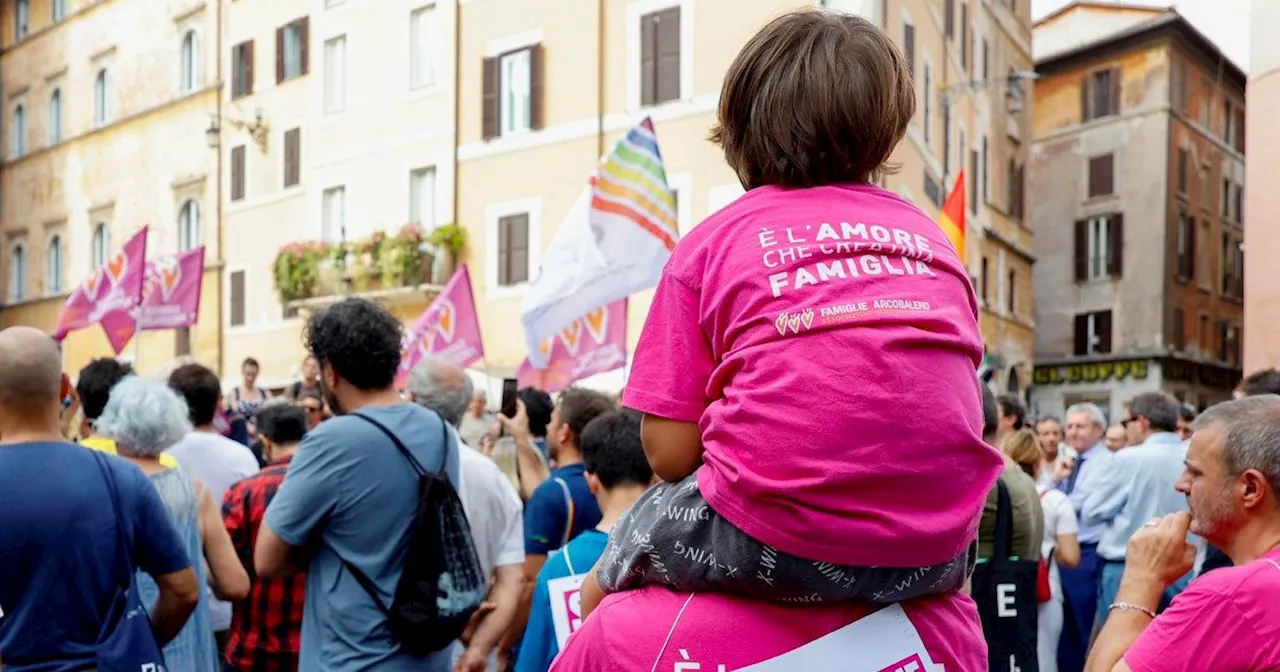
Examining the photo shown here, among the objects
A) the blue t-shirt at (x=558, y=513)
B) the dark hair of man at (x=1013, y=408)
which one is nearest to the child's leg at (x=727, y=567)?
the blue t-shirt at (x=558, y=513)

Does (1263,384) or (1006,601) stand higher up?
(1263,384)

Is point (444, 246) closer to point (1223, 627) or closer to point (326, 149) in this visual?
point (326, 149)

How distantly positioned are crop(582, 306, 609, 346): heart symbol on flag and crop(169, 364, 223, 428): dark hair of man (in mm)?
4904

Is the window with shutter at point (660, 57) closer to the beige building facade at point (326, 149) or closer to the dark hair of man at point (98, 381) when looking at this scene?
the beige building facade at point (326, 149)

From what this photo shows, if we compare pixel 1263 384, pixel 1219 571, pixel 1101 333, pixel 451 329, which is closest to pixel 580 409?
pixel 1219 571

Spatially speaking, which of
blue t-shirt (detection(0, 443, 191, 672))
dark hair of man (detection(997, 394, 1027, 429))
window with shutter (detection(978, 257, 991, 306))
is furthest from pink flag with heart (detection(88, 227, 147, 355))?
window with shutter (detection(978, 257, 991, 306))

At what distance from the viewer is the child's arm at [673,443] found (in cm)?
196

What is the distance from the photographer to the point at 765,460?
1847 millimetres

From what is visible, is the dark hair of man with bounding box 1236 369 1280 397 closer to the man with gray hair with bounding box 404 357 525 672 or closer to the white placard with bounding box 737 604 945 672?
the man with gray hair with bounding box 404 357 525 672

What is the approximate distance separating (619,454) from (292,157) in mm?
23444

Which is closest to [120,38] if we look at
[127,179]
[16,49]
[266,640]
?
[127,179]

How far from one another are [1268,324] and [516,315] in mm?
11491

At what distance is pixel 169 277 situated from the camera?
52.2ft

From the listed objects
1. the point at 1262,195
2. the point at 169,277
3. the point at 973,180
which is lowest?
the point at 169,277
